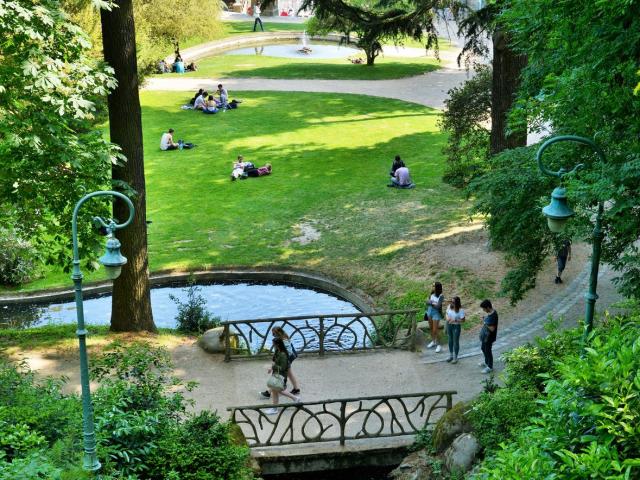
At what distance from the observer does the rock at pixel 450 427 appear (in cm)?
1253

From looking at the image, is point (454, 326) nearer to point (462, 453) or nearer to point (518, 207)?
point (518, 207)

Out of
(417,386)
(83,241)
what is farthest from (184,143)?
(417,386)

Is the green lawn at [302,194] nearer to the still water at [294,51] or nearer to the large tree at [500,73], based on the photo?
the large tree at [500,73]

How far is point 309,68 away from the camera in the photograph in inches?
1858

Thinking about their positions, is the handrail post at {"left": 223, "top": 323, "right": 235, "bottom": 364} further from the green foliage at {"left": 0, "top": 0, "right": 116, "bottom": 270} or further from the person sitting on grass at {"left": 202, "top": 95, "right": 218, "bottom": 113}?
the person sitting on grass at {"left": 202, "top": 95, "right": 218, "bottom": 113}

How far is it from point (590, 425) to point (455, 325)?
8.79 metres

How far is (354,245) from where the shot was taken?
22781mm

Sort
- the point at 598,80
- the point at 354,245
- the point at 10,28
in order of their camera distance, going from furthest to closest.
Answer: the point at 354,245 < the point at 10,28 < the point at 598,80

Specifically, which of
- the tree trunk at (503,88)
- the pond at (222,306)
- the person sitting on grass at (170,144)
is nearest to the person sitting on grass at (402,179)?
the tree trunk at (503,88)

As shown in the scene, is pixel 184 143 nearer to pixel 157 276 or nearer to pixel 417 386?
pixel 157 276

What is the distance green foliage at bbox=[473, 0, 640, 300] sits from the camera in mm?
10422

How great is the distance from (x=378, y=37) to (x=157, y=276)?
29.3 ft

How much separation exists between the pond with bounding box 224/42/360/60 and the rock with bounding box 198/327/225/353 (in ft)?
127

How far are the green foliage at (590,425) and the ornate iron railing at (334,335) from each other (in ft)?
29.6
